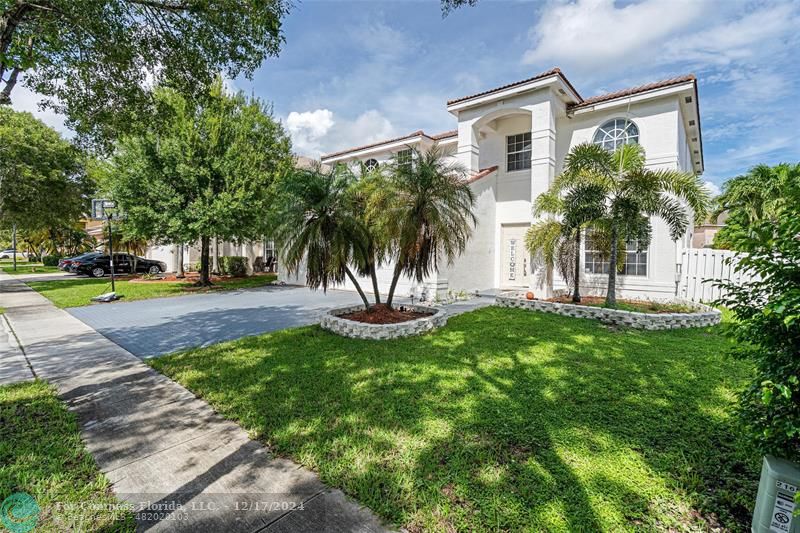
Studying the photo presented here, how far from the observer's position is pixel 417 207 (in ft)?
23.9

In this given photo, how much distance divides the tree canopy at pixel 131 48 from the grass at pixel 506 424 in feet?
16.1

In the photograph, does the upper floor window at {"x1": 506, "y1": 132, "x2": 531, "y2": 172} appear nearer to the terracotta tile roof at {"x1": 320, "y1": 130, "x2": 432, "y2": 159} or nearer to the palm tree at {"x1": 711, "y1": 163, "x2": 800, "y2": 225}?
the terracotta tile roof at {"x1": 320, "y1": 130, "x2": 432, "y2": 159}

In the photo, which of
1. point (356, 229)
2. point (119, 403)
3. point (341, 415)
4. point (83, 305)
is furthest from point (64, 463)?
point (83, 305)

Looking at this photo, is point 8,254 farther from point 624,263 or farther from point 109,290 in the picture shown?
point 624,263

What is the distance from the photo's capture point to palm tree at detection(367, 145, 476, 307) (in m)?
7.21

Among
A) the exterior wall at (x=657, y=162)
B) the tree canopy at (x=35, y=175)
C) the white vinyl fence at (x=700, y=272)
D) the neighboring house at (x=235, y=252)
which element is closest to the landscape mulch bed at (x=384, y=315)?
the exterior wall at (x=657, y=162)

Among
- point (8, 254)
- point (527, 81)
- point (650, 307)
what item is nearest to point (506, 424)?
point (650, 307)

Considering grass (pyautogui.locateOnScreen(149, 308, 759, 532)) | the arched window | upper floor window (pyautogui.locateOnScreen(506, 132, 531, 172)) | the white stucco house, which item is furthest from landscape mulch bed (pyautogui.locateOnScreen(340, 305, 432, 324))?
the arched window

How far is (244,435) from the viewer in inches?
142

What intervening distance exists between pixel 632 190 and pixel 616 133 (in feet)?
14.5

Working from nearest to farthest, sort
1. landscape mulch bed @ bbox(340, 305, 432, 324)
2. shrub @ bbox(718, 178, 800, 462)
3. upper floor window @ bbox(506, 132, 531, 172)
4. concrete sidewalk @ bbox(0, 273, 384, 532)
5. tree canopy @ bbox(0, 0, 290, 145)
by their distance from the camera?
shrub @ bbox(718, 178, 800, 462), concrete sidewalk @ bbox(0, 273, 384, 532), tree canopy @ bbox(0, 0, 290, 145), landscape mulch bed @ bbox(340, 305, 432, 324), upper floor window @ bbox(506, 132, 531, 172)

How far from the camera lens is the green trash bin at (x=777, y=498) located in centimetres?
196

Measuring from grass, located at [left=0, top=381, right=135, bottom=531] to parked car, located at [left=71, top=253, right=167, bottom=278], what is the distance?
22600mm

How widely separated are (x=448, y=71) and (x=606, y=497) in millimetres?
11744
